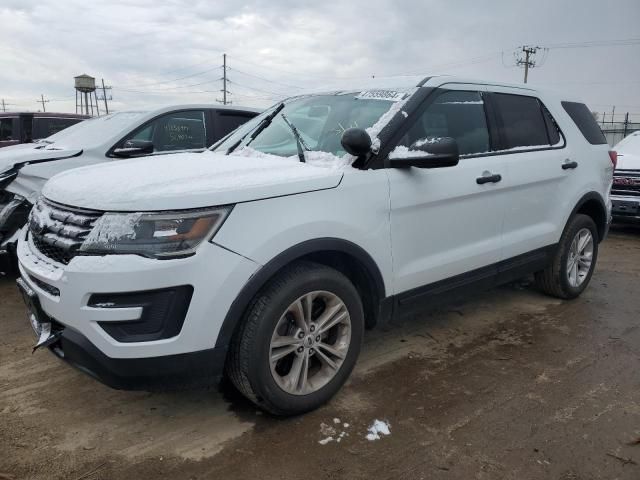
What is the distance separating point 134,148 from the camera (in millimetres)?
5336

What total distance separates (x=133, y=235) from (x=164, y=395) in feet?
4.04

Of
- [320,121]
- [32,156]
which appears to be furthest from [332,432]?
[32,156]

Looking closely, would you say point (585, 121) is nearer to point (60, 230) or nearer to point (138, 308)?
point (138, 308)

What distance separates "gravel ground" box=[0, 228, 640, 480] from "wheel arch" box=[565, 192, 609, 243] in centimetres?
125

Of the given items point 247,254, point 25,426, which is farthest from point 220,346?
point 25,426

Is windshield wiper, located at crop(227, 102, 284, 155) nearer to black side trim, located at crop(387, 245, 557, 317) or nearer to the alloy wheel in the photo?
the alloy wheel

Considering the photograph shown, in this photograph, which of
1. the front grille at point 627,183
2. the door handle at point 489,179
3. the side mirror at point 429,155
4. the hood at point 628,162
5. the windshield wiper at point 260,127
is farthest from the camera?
the hood at point 628,162

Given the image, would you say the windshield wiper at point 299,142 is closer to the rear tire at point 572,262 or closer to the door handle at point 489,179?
the door handle at point 489,179

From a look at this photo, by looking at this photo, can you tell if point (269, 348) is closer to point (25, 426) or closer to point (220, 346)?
point (220, 346)

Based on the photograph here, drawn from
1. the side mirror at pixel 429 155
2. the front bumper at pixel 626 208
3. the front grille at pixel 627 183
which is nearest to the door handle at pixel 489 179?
the side mirror at pixel 429 155

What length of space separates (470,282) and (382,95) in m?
1.42

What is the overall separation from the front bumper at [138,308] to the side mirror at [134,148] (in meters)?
3.05

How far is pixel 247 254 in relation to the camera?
2410 millimetres

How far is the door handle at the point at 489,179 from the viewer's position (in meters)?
3.52
